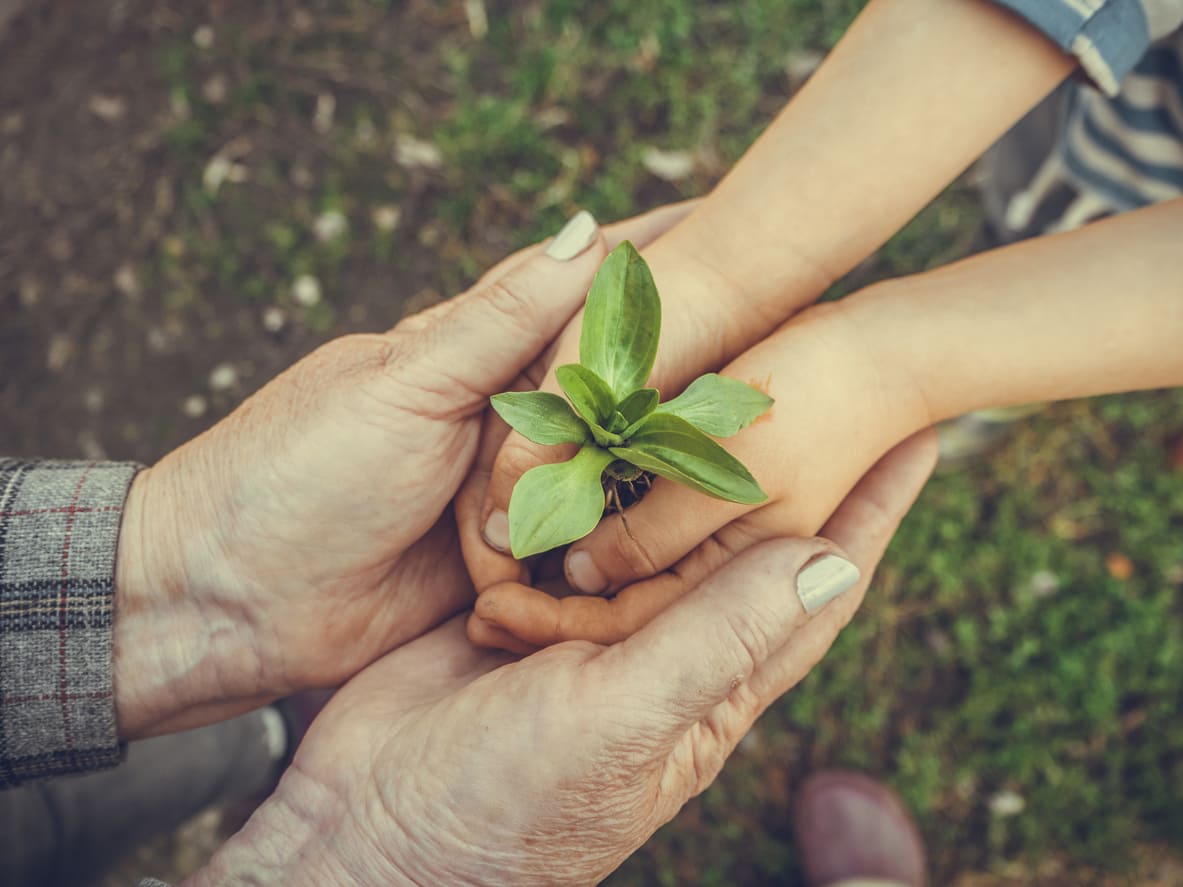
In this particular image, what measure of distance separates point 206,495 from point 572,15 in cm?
249

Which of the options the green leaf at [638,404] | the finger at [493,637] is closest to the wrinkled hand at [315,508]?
the finger at [493,637]

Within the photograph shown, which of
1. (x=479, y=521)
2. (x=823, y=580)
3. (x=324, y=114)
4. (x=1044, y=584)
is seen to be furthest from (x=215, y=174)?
(x=1044, y=584)

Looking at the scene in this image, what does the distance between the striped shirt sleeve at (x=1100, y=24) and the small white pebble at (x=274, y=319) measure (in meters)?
2.63

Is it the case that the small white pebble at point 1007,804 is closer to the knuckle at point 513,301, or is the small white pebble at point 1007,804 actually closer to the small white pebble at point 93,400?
the knuckle at point 513,301

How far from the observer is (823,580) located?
1.71 meters

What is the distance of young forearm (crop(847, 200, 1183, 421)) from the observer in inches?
70.7

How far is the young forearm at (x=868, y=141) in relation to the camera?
175cm

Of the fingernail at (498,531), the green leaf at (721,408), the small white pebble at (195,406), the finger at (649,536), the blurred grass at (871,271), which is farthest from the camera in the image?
the small white pebble at (195,406)

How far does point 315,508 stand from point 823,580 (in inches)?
43.6

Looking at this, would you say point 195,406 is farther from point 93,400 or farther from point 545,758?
point 545,758

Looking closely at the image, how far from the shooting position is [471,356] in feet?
6.25

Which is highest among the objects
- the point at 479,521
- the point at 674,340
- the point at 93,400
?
the point at 674,340

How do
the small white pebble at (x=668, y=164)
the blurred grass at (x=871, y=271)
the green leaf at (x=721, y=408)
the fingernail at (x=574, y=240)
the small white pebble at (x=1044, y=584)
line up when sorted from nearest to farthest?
the green leaf at (x=721, y=408) < the fingernail at (x=574, y=240) < the blurred grass at (x=871, y=271) < the small white pebble at (x=1044, y=584) < the small white pebble at (x=668, y=164)

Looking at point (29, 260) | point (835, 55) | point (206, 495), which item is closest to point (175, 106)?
point (29, 260)
